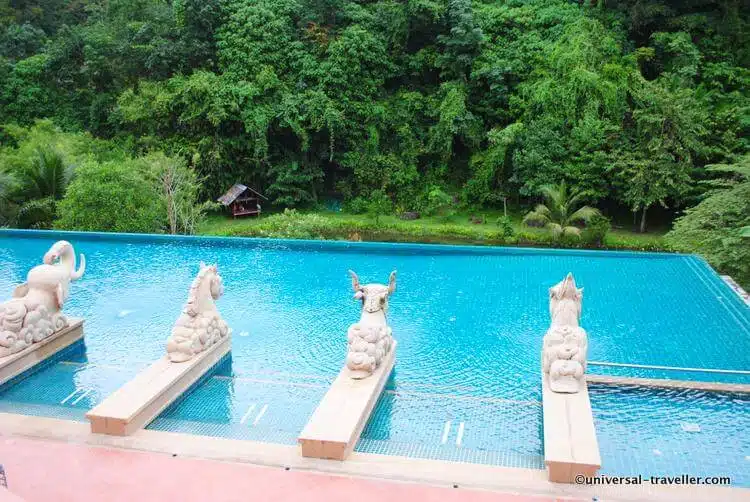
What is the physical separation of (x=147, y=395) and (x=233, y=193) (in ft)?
43.2

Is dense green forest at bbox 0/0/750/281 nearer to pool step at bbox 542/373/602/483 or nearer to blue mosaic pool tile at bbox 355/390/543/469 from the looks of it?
blue mosaic pool tile at bbox 355/390/543/469

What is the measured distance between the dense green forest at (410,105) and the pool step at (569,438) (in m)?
11.6

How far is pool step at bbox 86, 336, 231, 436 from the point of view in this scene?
559cm

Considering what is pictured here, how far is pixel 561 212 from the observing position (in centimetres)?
1628

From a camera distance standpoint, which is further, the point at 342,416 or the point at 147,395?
the point at 147,395

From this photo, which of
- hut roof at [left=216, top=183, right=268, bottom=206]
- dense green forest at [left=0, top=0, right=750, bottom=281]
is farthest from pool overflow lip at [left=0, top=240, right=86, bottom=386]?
hut roof at [left=216, top=183, right=268, bottom=206]

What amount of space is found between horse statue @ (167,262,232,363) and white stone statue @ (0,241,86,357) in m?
1.74

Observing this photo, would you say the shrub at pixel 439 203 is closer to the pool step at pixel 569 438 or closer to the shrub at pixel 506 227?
the shrub at pixel 506 227

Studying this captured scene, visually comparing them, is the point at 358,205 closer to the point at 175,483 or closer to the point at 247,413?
the point at 247,413

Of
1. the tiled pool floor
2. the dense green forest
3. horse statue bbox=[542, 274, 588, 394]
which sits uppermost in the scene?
the dense green forest

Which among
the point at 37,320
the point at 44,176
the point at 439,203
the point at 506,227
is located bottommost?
the point at 506,227

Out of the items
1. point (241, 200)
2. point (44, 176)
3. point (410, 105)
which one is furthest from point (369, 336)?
point (410, 105)

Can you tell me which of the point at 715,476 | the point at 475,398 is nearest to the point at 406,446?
the point at 475,398

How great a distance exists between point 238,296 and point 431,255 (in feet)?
13.8
